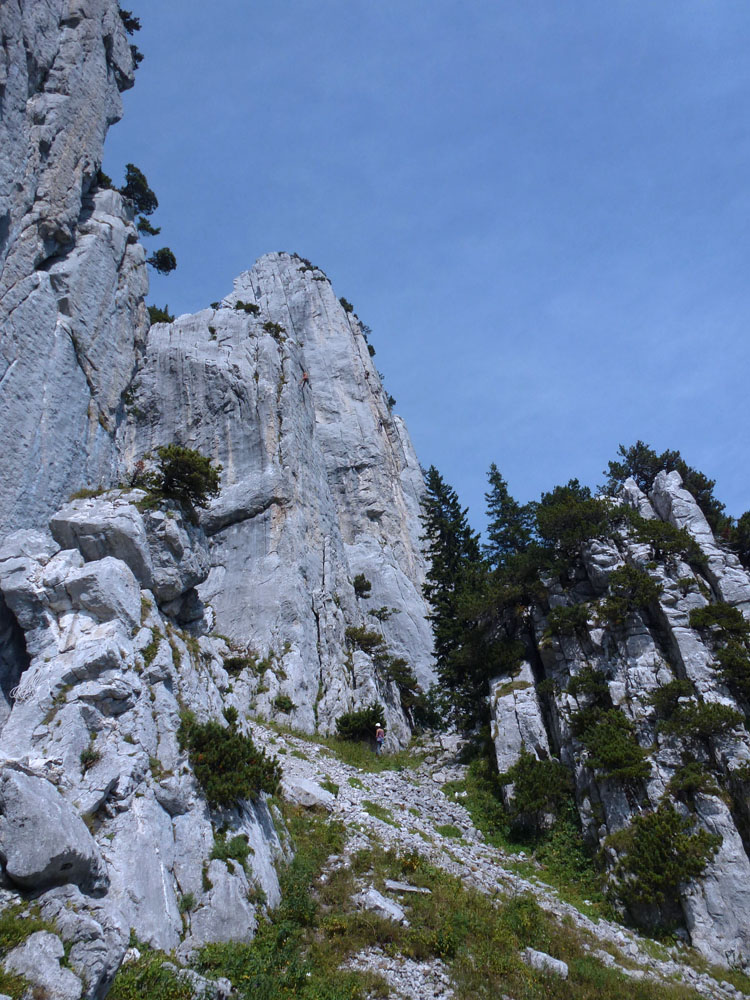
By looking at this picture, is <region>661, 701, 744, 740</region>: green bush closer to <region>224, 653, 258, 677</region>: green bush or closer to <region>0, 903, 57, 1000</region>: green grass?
<region>224, 653, 258, 677</region>: green bush

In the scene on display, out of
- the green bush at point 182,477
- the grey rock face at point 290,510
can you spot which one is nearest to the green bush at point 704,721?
the grey rock face at point 290,510

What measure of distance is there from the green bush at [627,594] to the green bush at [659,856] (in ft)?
25.4

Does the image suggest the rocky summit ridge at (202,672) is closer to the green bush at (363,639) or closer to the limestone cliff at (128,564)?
the limestone cliff at (128,564)

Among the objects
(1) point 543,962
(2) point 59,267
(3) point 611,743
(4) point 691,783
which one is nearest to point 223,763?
(1) point 543,962

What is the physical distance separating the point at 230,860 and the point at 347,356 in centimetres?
6068

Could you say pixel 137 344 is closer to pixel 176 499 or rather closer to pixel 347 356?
pixel 176 499

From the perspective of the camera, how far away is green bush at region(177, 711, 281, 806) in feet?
49.6

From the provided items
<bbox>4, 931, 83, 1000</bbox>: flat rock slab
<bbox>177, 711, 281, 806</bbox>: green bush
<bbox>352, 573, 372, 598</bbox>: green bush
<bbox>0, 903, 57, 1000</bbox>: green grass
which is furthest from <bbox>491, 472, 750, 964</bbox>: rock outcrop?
<bbox>352, 573, 372, 598</bbox>: green bush

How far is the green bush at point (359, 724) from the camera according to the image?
29.5 meters

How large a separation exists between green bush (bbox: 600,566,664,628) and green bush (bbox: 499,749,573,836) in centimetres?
660

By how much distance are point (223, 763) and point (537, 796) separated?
483 inches

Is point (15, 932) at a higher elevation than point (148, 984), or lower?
higher

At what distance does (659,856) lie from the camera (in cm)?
1820

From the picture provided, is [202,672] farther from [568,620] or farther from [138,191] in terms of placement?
[138,191]
